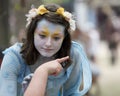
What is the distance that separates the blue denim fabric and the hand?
139 millimetres

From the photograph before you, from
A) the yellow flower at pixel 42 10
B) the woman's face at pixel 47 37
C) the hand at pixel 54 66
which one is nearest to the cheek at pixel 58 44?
the woman's face at pixel 47 37

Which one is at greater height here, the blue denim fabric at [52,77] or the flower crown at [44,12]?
the flower crown at [44,12]

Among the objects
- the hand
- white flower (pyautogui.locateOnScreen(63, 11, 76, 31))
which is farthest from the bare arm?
white flower (pyautogui.locateOnScreen(63, 11, 76, 31))

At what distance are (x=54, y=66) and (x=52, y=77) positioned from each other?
20 centimetres

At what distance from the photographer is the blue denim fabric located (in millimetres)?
4172

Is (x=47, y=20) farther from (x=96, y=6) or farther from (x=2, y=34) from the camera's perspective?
(x=96, y=6)

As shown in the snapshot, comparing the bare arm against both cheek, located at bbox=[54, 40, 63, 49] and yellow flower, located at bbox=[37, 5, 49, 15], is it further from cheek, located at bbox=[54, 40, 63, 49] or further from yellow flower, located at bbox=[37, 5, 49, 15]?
yellow flower, located at bbox=[37, 5, 49, 15]

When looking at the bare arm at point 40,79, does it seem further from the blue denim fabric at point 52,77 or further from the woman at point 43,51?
the blue denim fabric at point 52,77

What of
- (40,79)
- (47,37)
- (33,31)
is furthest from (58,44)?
(40,79)

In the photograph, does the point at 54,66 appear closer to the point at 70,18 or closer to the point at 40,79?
the point at 40,79

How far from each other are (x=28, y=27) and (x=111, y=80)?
501 inches

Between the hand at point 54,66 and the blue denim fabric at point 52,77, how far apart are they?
139 mm

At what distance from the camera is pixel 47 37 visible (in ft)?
13.9

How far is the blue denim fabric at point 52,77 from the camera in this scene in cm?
417
